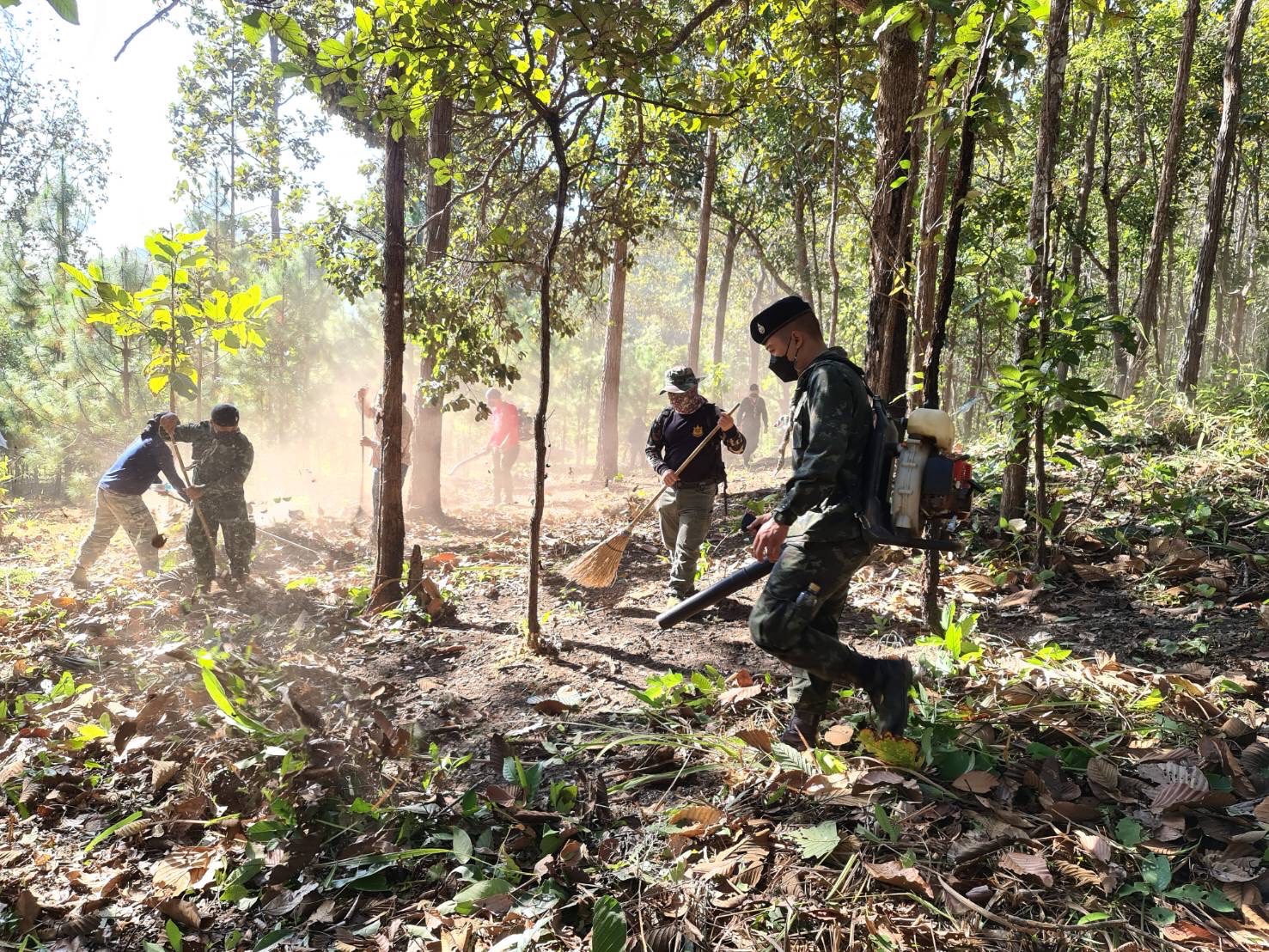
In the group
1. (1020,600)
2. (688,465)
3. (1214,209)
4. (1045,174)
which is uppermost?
(1214,209)

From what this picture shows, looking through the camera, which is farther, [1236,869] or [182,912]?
[182,912]

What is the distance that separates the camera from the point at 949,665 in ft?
12.0

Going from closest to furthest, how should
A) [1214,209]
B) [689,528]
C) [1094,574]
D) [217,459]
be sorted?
[1094,574] → [689,528] → [217,459] → [1214,209]

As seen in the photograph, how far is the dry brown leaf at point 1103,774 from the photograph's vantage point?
2635mm

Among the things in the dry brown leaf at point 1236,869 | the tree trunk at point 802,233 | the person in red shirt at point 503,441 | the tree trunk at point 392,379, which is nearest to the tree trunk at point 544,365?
the tree trunk at point 392,379

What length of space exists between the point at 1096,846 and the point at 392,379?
5090 mm

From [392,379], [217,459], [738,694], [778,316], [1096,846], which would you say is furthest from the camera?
[217,459]

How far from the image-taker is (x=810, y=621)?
302 cm

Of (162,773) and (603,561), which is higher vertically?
(603,561)

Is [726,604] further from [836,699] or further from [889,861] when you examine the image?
[889,861]

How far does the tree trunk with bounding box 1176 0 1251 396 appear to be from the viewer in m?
8.43

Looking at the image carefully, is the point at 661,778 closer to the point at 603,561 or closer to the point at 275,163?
the point at 603,561

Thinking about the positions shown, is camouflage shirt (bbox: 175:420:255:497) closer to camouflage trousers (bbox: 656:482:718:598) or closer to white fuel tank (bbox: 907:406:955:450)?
camouflage trousers (bbox: 656:482:718:598)

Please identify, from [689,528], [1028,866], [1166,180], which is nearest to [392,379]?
[689,528]
